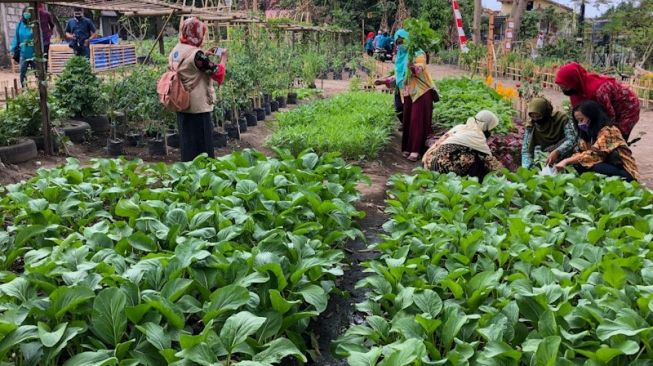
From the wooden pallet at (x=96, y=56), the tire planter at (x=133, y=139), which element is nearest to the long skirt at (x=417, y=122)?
the tire planter at (x=133, y=139)

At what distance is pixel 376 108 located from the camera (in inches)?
373

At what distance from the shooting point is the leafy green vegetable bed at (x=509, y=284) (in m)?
2.45

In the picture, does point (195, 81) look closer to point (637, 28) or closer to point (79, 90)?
point (79, 90)

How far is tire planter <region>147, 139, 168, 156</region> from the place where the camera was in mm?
7980

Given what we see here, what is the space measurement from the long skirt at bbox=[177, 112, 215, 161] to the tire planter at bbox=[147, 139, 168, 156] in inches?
56.2

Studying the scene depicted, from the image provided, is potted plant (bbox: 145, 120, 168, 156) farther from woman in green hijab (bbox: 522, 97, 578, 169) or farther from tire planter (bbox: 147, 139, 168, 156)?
woman in green hijab (bbox: 522, 97, 578, 169)

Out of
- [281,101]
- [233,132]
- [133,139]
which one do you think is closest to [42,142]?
[133,139]

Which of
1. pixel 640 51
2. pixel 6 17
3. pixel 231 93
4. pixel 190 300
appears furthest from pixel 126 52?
pixel 640 51

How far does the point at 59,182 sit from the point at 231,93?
522cm

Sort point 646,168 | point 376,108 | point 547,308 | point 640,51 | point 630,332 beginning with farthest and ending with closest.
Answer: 1. point 640,51
2. point 376,108
3. point 646,168
4. point 547,308
5. point 630,332

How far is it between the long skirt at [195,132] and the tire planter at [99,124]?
2397 mm

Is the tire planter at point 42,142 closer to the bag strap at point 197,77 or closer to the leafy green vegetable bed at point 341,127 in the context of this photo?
the bag strap at point 197,77

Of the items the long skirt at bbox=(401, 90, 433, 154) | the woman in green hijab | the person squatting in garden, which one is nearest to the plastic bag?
the woman in green hijab

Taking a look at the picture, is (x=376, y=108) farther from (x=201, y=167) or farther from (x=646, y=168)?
(x=201, y=167)
